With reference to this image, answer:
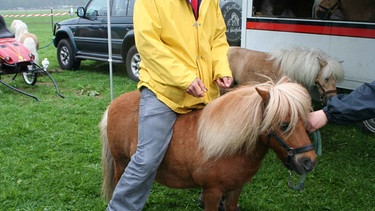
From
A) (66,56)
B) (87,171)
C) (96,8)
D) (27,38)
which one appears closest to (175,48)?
(87,171)

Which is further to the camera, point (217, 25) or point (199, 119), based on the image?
point (217, 25)

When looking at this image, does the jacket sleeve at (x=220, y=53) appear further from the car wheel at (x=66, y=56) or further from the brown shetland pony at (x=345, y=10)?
the car wheel at (x=66, y=56)

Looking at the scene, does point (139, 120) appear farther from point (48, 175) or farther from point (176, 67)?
point (48, 175)

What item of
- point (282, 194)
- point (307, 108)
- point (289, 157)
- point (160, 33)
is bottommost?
point (282, 194)

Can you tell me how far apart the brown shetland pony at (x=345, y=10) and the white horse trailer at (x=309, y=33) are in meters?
0.11

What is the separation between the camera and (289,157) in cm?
222

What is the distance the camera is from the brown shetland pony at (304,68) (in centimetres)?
495

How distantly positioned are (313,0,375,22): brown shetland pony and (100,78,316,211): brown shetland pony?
345 cm

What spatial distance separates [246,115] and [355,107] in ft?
1.97

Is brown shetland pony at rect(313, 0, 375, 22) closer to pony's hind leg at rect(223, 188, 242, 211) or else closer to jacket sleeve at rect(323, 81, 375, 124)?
jacket sleeve at rect(323, 81, 375, 124)

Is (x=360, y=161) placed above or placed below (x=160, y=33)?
below

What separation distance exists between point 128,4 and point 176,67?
6.88 meters

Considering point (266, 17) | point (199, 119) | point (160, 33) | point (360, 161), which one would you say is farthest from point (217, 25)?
point (266, 17)

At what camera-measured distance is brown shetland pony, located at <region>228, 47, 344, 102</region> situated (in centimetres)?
495
